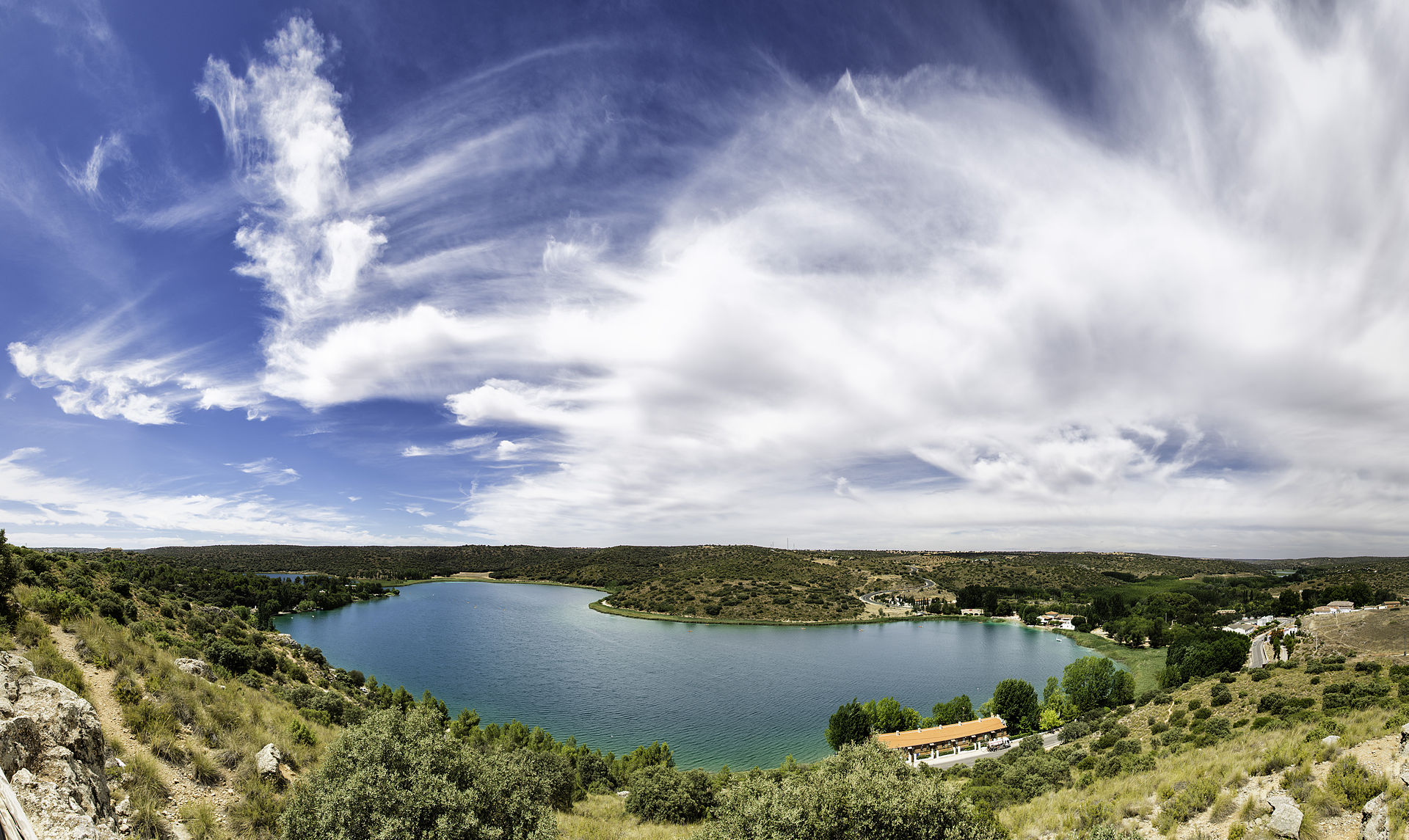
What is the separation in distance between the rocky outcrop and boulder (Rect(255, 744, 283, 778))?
439cm

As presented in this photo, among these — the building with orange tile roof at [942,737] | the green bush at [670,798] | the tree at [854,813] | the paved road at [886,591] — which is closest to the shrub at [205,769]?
the tree at [854,813]

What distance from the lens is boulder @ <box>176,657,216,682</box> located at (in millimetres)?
17938

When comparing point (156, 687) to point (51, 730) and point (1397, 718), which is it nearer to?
point (51, 730)

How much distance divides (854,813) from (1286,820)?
10.2 meters

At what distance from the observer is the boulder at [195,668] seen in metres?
17.9

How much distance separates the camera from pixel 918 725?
5059cm

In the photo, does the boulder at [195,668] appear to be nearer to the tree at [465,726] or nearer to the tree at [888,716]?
the tree at [465,726]

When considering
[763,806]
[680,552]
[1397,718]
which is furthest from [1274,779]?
[680,552]

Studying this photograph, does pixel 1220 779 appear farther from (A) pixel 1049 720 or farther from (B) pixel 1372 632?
(B) pixel 1372 632

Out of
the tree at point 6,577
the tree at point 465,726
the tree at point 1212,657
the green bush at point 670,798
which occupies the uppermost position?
the tree at point 6,577

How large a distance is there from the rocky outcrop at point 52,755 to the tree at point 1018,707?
60.9 m

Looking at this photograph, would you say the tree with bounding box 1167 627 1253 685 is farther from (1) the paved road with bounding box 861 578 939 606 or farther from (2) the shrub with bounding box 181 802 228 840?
(1) the paved road with bounding box 861 578 939 606

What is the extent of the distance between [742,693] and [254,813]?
181 feet

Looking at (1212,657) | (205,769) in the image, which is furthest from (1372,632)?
(205,769)
